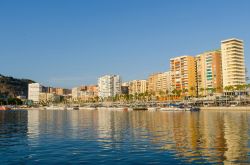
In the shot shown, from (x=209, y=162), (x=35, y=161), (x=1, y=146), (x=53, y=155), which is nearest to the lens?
(x=209, y=162)

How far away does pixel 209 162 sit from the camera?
25797 millimetres

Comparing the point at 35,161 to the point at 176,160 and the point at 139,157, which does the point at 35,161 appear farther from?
the point at 176,160

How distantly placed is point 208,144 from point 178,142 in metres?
3.81

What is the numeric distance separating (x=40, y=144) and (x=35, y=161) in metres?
10.8

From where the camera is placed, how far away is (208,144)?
35562 mm

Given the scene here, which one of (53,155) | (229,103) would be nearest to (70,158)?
(53,155)

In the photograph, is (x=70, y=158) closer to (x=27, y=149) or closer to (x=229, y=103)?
(x=27, y=149)

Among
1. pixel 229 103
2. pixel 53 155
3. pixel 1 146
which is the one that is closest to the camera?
pixel 53 155

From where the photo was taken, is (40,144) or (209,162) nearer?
(209,162)

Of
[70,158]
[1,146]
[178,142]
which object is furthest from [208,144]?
[1,146]

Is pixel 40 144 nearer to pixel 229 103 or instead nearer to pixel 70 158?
pixel 70 158

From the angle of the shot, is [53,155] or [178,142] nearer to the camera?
[53,155]

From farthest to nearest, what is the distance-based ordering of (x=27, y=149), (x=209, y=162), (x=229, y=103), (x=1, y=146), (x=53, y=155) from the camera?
(x=229, y=103) < (x=1, y=146) < (x=27, y=149) < (x=53, y=155) < (x=209, y=162)

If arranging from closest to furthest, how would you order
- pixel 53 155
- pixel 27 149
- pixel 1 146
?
pixel 53 155 < pixel 27 149 < pixel 1 146
